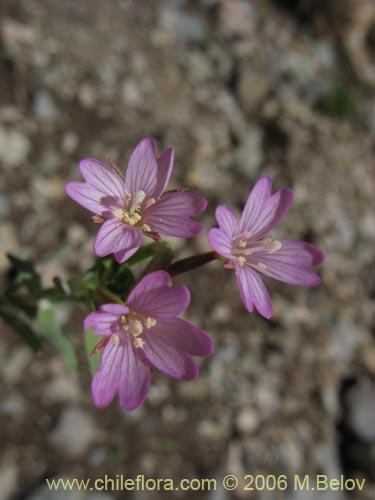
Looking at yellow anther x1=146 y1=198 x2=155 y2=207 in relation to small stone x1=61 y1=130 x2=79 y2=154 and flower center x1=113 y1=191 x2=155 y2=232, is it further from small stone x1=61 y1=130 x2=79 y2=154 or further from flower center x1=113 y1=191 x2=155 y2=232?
small stone x1=61 y1=130 x2=79 y2=154

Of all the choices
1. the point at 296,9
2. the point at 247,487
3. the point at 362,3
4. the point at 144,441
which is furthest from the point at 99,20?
the point at 247,487

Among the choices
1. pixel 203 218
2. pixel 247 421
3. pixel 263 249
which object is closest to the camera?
pixel 263 249

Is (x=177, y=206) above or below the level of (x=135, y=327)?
above

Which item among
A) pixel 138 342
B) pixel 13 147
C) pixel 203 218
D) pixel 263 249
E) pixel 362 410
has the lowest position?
pixel 362 410

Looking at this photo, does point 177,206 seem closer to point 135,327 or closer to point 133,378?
point 135,327

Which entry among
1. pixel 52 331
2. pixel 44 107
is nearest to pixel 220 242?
pixel 52 331

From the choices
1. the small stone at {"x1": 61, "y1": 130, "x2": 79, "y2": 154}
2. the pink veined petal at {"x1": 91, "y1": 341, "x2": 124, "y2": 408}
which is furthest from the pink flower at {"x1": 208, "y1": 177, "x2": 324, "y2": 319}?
the small stone at {"x1": 61, "y1": 130, "x2": 79, "y2": 154}

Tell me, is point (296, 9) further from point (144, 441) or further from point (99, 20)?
point (144, 441)

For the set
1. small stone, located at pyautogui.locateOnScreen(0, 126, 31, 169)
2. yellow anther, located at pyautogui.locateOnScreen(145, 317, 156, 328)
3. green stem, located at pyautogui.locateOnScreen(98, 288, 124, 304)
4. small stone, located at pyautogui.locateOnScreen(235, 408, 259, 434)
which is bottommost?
small stone, located at pyautogui.locateOnScreen(235, 408, 259, 434)

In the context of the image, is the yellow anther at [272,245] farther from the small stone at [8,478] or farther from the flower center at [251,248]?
the small stone at [8,478]
